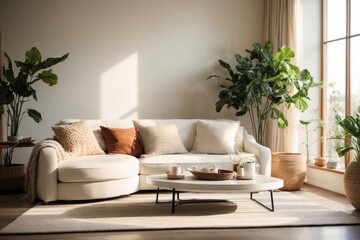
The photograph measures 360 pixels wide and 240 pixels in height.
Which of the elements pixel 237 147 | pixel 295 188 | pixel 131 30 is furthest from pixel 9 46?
pixel 295 188

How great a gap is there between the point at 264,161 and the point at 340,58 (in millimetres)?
1717

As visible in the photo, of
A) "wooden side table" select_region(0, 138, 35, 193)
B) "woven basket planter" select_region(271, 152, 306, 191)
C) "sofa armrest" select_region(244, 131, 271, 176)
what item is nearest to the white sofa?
"sofa armrest" select_region(244, 131, 271, 176)

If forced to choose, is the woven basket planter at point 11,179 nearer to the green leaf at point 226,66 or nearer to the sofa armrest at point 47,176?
the sofa armrest at point 47,176

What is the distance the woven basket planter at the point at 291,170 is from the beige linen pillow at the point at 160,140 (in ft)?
3.80

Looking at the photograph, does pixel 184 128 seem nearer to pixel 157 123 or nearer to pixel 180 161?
pixel 157 123

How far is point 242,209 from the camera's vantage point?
13.1ft

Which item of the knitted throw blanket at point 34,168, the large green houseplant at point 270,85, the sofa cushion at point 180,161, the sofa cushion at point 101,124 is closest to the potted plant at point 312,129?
the large green houseplant at point 270,85

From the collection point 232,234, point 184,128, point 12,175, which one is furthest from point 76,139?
point 232,234

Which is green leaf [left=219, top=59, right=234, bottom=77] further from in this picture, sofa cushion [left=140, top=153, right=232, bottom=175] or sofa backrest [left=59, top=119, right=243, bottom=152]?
sofa cushion [left=140, top=153, right=232, bottom=175]

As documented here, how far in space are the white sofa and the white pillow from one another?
0.14 metres

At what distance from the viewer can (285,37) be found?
585 cm

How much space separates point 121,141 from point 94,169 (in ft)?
2.83

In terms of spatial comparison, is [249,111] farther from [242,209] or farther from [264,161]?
[242,209]

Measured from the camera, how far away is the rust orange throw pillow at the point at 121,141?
502cm
